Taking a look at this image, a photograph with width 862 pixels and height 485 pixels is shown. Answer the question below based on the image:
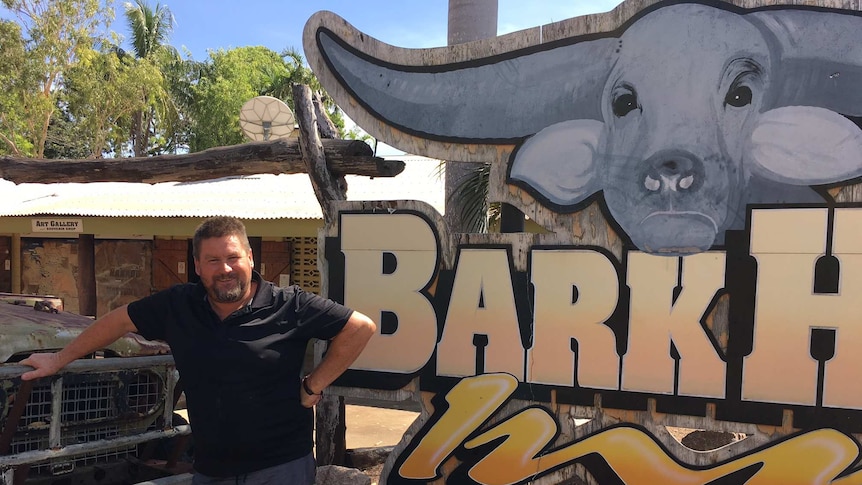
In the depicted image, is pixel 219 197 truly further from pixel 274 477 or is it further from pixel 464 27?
pixel 274 477

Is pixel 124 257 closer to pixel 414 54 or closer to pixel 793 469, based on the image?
pixel 414 54

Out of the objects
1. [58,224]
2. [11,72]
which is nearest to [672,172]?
[58,224]

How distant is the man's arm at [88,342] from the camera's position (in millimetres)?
2744

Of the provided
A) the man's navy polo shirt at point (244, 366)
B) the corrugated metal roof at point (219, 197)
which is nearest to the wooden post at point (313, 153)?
the man's navy polo shirt at point (244, 366)

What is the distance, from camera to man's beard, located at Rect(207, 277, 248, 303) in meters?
2.58

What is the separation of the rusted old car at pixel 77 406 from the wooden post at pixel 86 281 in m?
6.30

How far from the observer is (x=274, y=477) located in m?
2.57

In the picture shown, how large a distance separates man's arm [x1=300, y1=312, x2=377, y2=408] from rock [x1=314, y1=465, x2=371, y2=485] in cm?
147

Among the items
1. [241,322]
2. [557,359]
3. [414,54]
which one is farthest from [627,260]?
[241,322]

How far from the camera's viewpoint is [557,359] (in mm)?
3660

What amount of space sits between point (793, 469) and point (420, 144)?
9.84 ft

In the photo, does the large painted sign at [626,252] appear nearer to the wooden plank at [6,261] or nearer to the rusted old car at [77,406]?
the rusted old car at [77,406]

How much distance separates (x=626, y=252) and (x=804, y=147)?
1134 millimetres

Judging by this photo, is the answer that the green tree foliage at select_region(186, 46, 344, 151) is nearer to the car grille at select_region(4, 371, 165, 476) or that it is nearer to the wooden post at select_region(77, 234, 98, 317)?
the wooden post at select_region(77, 234, 98, 317)
